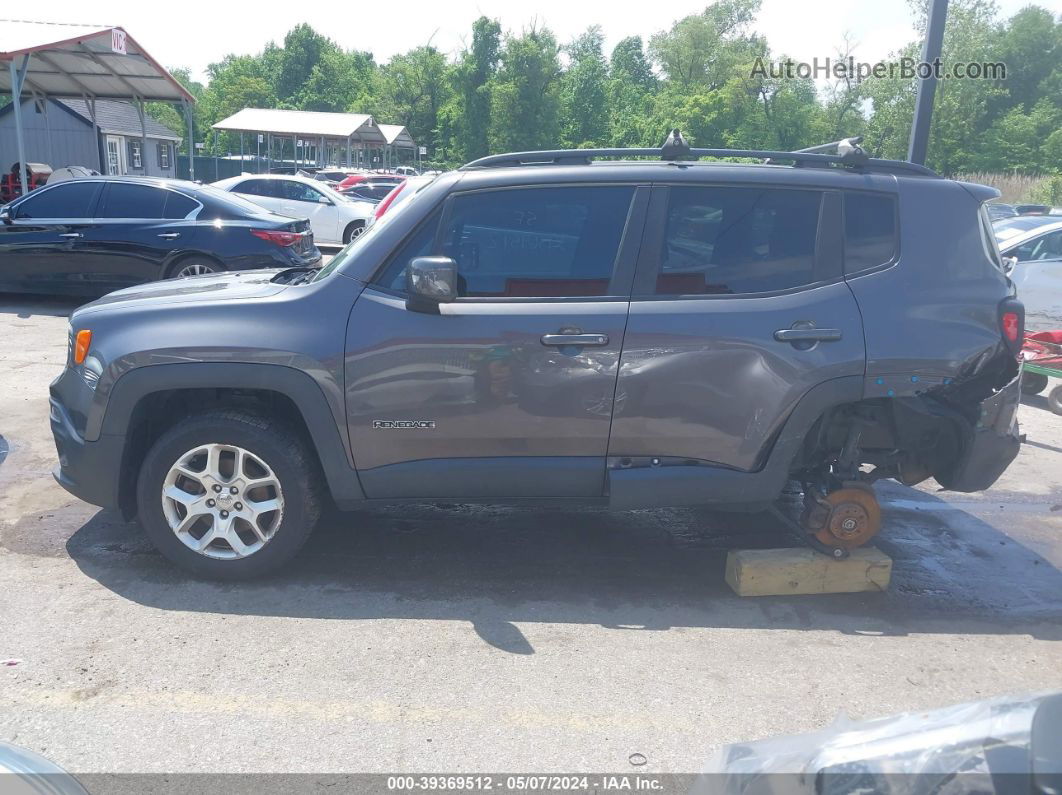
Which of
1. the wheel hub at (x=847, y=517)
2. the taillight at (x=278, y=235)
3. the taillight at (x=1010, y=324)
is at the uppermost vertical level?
the taillight at (x=1010, y=324)

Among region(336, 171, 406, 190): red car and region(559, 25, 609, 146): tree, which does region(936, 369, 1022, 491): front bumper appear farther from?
region(559, 25, 609, 146): tree

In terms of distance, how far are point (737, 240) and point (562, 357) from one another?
3.37 ft

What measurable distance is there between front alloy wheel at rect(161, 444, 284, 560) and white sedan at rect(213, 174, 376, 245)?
15207 millimetres

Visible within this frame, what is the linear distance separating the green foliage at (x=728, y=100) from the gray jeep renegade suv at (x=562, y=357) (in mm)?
32680

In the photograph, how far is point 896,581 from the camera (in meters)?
4.84

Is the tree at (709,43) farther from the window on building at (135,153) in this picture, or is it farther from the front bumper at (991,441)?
the front bumper at (991,441)

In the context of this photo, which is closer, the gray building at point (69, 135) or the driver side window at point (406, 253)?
the driver side window at point (406, 253)

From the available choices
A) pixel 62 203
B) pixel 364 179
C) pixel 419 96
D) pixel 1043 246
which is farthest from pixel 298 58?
pixel 1043 246

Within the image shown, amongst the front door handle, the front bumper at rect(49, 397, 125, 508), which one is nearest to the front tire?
the front bumper at rect(49, 397, 125, 508)

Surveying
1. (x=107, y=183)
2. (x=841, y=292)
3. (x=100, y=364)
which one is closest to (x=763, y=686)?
(x=841, y=292)

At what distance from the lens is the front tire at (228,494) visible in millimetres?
4371

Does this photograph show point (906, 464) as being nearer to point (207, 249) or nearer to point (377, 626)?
point (377, 626)

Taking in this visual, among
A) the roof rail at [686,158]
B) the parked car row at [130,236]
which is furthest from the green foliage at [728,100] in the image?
the roof rail at [686,158]

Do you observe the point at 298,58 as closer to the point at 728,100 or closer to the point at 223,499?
the point at 728,100
